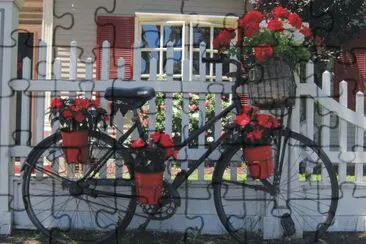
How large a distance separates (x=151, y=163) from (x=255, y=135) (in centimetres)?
89

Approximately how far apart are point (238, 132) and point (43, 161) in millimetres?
1798

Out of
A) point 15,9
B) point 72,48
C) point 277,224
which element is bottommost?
point 277,224

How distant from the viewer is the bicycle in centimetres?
525

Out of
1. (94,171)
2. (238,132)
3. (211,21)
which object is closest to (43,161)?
(94,171)

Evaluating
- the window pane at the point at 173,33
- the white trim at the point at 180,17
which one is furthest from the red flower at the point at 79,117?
the window pane at the point at 173,33

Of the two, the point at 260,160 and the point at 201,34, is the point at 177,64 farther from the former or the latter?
the point at 260,160

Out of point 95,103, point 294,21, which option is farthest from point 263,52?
point 95,103

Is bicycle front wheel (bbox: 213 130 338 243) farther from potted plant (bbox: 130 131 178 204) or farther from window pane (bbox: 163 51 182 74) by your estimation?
window pane (bbox: 163 51 182 74)

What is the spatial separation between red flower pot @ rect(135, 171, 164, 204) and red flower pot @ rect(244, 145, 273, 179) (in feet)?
2.46

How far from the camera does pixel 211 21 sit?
11.6 metres

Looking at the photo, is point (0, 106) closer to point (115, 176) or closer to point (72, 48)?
point (72, 48)

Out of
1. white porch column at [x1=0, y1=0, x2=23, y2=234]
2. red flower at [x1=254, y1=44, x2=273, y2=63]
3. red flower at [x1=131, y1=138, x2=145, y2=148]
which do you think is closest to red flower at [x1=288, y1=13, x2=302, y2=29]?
red flower at [x1=254, y1=44, x2=273, y2=63]

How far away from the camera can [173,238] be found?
5.54m

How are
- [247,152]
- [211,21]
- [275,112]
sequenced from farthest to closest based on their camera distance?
[211,21]
[275,112]
[247,152]
